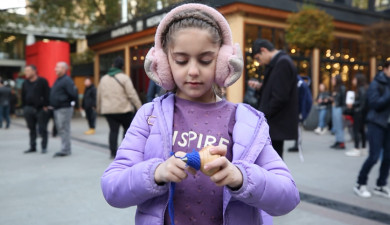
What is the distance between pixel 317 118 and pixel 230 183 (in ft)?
37.2

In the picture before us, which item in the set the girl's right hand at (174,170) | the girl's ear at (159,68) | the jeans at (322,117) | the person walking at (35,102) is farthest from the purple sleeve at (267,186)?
the jeans at (322,117)

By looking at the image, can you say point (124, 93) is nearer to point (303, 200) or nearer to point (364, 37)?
Answer: point (303, 200)

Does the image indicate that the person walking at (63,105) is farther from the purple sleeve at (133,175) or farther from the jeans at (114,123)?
the purple sleeve at (133,175)

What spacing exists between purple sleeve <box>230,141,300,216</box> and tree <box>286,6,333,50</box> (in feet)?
36.4

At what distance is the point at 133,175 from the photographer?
1.22 m

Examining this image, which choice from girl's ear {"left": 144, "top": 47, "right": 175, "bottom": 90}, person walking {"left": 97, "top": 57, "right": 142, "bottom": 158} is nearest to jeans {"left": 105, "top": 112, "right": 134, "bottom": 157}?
person walking {"left": 97, "top": 57, "right": 142, "bottom": 158}

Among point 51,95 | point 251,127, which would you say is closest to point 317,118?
point 51,95

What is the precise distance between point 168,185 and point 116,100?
5578 mm

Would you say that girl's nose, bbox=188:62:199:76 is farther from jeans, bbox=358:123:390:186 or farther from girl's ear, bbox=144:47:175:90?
jeans, bbox=358:123:390:186

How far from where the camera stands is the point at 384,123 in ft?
14.1

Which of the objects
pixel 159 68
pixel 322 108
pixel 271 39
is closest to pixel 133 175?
pixel 159 68

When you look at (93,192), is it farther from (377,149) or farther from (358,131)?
(358,131)

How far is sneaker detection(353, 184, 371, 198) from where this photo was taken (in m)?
4.37

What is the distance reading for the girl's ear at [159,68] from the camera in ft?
4.63
